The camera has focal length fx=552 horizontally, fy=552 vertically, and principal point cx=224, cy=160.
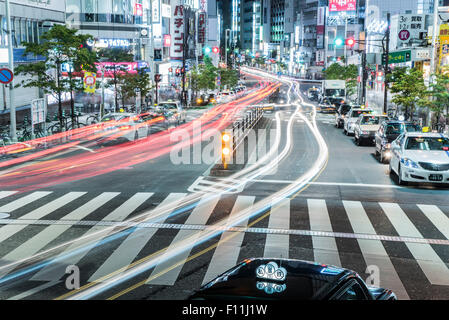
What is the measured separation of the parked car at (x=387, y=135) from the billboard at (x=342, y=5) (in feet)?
344

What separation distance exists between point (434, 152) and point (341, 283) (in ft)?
47.3

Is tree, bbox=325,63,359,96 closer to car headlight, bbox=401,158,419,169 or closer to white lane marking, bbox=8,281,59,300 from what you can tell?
car headlight, bbox=401,158,419,169

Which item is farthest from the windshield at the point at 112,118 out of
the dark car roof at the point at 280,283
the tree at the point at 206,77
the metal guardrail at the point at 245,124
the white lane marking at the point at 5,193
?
the tree at the point at 206,77

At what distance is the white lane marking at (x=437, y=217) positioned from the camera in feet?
41.9

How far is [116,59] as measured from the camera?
6128cm

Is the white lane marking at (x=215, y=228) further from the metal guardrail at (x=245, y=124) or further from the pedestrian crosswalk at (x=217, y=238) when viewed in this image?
A: the metal guardrail at (x=245, y=124)

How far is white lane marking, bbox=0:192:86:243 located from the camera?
12.3 metres

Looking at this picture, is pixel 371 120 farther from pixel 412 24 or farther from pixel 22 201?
pixel 22 201

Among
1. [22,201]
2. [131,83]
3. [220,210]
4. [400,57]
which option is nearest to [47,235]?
[22,201]

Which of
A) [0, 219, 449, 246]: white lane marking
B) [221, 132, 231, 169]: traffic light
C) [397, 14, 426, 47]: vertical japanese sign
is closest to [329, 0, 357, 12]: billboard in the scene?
Result: [397, 14, 426, 47]: vertical japanese sign

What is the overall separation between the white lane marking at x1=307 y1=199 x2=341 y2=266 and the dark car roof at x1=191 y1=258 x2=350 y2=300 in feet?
14.5

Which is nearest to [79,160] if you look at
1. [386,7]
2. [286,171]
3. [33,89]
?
[286,171]

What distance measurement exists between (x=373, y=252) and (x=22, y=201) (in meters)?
9.98

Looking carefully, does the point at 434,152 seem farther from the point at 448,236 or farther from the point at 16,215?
the point at 16,215
